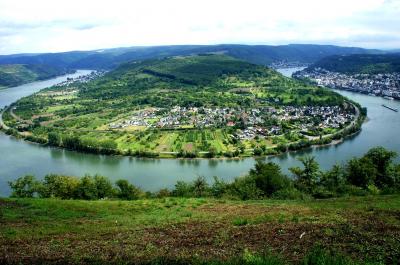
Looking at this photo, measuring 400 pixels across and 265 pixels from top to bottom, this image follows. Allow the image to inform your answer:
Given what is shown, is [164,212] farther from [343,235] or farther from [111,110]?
[111,110]

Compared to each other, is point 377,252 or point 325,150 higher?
point 377,252

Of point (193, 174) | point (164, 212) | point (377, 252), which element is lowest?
point (193, 174)

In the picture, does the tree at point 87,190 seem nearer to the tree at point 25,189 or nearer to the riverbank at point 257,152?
the tree at point 25,189

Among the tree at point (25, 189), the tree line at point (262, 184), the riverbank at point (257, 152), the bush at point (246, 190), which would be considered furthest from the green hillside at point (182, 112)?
the bush at point (246, 190)

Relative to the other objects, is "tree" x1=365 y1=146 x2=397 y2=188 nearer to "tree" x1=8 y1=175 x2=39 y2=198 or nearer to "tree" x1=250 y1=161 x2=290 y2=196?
"tree" x1=250 y1=161 x2=290 y2=196

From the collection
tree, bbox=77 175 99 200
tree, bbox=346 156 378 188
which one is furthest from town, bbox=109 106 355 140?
tree, bbox=77 175 99 200

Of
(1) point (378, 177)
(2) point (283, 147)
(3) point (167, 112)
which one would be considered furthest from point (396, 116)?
(1) point (378, 177)
